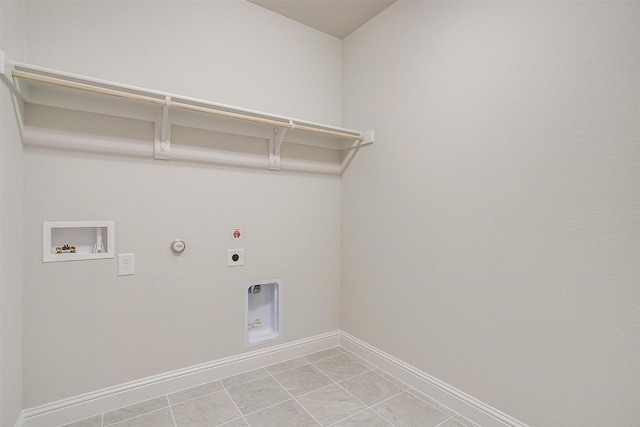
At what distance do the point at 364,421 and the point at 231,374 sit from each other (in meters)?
0.99

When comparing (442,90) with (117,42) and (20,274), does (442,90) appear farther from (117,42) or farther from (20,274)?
(20,274)

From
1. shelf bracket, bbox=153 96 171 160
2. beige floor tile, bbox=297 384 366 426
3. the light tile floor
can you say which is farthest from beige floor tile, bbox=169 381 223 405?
shelf bracket, bbox=153 96 171 160

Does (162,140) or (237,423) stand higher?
(162,140)

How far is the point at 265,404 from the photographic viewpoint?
1.86m

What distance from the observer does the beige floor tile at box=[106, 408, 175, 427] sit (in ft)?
5.45

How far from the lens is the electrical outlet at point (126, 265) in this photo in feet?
5.90

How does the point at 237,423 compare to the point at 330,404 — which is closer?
the point at 237,423

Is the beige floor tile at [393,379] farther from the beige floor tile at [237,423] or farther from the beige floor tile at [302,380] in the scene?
the beige floor tile at [237,423]

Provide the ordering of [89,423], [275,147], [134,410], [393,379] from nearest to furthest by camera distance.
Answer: [89,423], [134,410], [393,379], [275,147]

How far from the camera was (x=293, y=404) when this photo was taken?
6.10 feet

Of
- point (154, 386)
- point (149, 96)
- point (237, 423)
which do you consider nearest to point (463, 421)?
point (237, 423)

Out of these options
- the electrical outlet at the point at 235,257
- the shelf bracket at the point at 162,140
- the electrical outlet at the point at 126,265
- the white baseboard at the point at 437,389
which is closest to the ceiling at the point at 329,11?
the shelf bracket at the point at 162,140

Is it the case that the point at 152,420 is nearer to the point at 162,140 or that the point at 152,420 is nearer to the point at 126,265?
the point at 126,265

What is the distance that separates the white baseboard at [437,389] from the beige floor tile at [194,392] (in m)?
1.10
